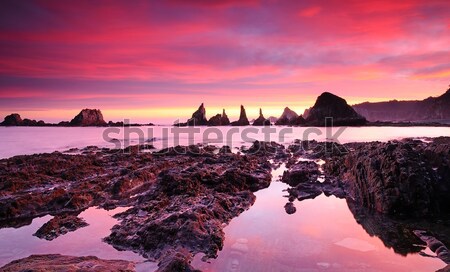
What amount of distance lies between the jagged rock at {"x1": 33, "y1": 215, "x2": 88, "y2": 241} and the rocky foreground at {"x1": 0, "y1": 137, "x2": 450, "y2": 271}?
0.11ft

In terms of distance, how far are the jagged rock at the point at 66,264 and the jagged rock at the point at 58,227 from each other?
2308 millimetres

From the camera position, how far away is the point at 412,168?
43.4ft

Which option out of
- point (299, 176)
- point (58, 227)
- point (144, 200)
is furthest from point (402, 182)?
point (58, 227)

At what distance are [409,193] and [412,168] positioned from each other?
1.21 metres

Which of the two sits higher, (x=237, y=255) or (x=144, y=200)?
(x=144, y=200)

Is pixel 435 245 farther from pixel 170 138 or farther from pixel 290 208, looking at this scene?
pixel 170 138

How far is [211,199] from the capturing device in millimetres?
13438

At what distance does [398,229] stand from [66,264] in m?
10.9

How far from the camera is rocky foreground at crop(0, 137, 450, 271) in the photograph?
9.73 meters

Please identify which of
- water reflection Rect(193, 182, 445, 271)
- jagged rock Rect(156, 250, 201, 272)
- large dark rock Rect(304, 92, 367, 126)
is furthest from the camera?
large dark rock Rect(304, 92, 367, 126)

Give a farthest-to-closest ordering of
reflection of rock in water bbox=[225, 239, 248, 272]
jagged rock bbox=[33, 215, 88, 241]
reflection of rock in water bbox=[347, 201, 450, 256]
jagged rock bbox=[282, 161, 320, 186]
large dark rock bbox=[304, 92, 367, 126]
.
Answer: large dark rock bbox=[304, 92, 367, 126] → jagged rock bbox=[282, 161, 320, 186] → jagged rock bbox=[33, 215, 88, 241] → reflection of rock in water bbox=[347, 201, 450, 256] → reflection of rock in water bbox=[225, 239, 248, 272]

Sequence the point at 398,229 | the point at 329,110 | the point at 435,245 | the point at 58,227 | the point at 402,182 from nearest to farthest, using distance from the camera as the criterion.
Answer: the point at 435,245 < the point at 398,229 < the point at 58,227 < the point at 402,182 < the point at 329,110

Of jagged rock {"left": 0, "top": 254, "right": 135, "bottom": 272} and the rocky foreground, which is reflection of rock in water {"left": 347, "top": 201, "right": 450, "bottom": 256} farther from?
jagged rock {"left": 0, "top": 254, "right": 135, "bottom": 272}

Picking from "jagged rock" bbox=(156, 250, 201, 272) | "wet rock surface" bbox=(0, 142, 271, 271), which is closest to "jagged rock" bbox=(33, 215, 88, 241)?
"wet rock surface" bbox=(0, 142, 271, 271)
